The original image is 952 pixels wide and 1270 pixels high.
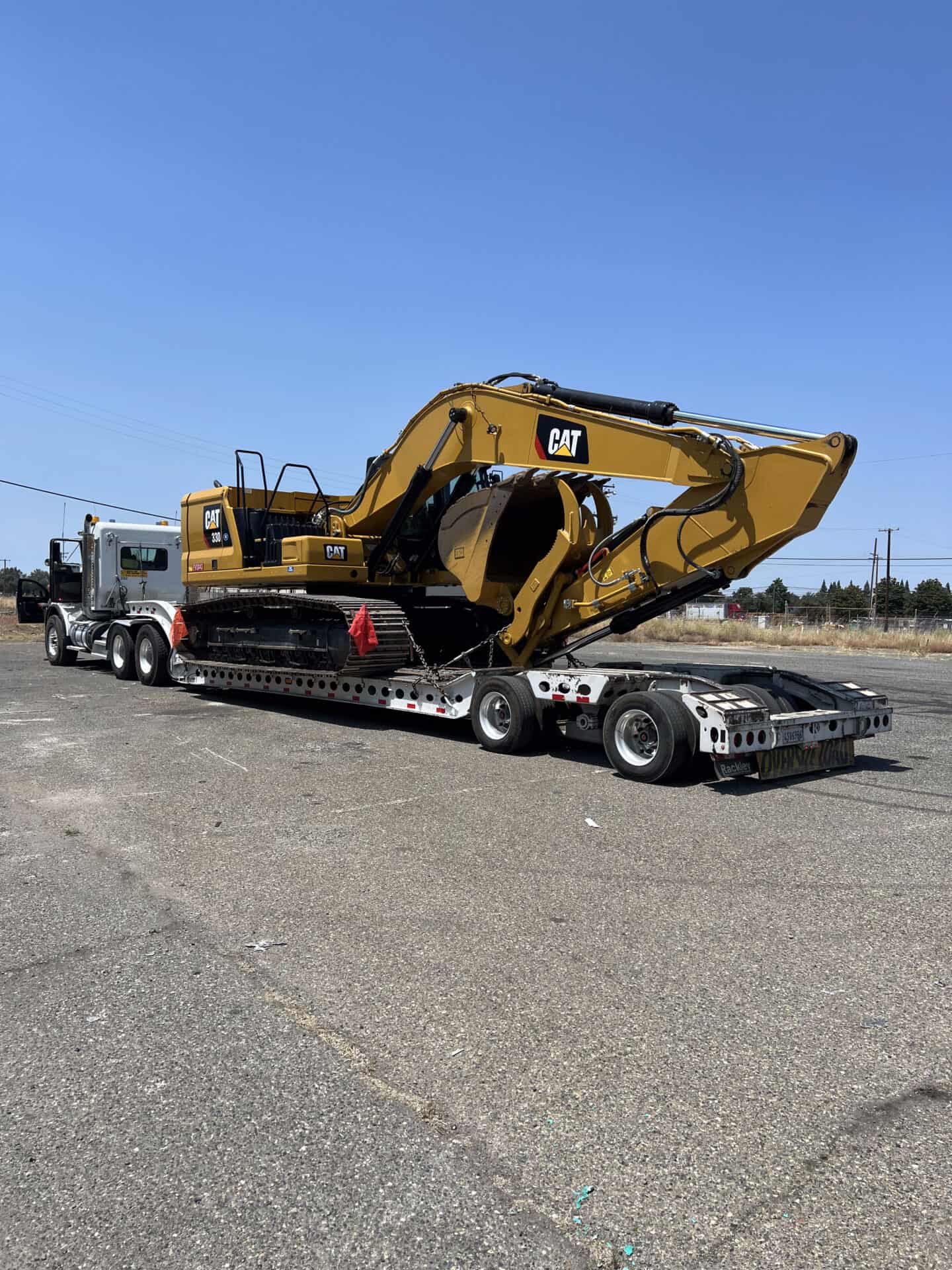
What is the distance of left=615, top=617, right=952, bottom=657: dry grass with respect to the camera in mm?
34406

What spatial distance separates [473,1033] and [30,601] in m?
20.3

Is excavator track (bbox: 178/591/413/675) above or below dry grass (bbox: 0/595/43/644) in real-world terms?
above

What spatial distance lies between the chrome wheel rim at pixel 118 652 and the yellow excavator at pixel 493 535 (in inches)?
92.7

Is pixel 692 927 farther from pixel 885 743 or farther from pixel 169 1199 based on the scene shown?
pixel 885 743

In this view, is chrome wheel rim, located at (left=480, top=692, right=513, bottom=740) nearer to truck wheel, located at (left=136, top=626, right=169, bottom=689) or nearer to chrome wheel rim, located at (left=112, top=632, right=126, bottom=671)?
truck wheel, located at (left=136, top=626, right=169, bottom=689)

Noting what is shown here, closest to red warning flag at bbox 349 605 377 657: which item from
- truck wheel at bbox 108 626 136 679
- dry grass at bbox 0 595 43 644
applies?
truck wheel at bbox 108 626 136 679

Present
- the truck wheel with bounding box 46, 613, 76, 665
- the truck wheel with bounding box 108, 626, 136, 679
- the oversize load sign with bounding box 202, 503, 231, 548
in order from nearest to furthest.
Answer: the oversize load sign with bounding box 202, 503, 231, 548 < the truck wheel with bounding box 108, 626, 136, 679 < the truck wheel with bounding box 46, 613, 76, 665

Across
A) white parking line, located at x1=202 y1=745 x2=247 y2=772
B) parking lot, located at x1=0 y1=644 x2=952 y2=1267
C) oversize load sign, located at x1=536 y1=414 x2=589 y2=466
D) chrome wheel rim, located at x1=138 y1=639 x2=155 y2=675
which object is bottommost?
parking lot, located at x1=0 y1=644 x2=952 y2=1267

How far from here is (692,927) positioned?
15.5 feet

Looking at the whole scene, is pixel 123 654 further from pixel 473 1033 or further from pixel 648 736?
pixel 473 1033

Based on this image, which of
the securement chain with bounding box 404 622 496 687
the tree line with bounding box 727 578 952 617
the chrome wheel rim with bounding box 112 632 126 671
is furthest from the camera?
the tree line with bounding box 727 578 952 617

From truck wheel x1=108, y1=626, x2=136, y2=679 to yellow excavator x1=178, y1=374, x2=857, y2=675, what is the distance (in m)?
2.15

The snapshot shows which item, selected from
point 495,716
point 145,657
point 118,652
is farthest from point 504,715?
point 118,652

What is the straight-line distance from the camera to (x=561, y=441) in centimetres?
980
